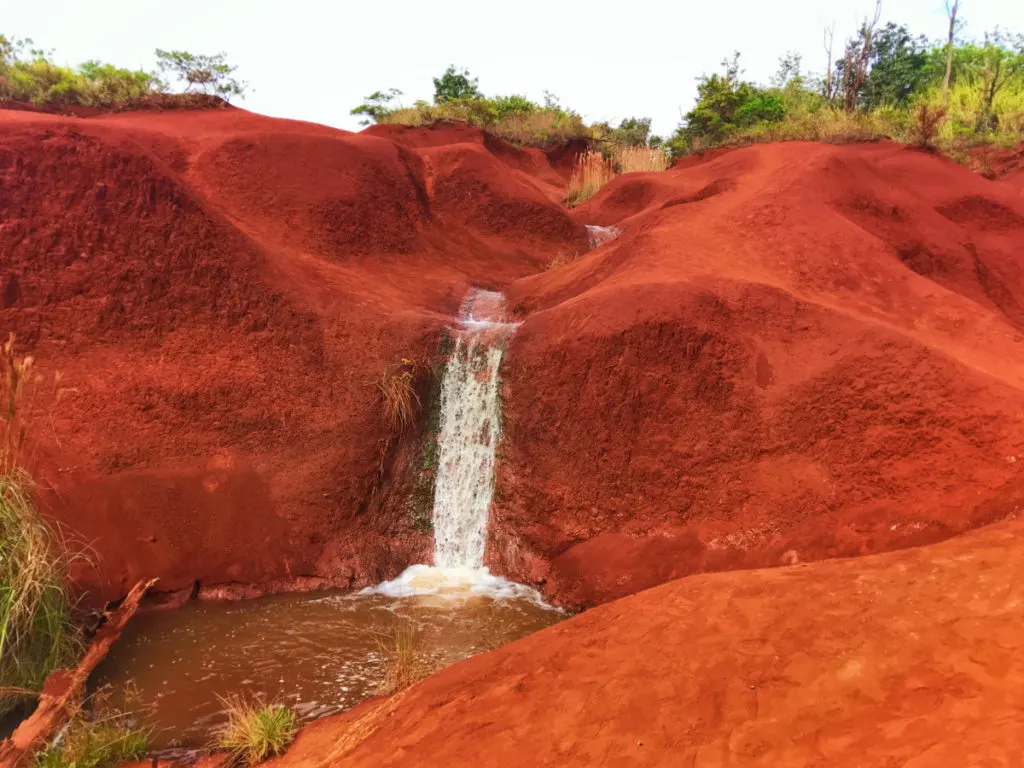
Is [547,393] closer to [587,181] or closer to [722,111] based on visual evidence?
[587,181]

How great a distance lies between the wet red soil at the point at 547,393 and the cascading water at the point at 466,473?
0.69 feet

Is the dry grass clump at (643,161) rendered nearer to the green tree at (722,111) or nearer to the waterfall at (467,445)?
the green tree at (722,111)

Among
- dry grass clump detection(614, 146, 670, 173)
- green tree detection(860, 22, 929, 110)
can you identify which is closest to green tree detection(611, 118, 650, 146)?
dry grass clump detection(614, 146, 670, 173)

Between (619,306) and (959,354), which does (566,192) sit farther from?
(959,354)

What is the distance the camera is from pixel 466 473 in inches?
276

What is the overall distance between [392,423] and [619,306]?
9.26 feet

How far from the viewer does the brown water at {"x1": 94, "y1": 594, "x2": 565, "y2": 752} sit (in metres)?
4.38

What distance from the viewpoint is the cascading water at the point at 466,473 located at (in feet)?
20.9

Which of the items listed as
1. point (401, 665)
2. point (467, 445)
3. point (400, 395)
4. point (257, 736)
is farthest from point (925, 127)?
point (257, 736)

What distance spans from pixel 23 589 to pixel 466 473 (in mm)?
4087

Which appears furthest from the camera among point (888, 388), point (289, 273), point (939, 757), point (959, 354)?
point (289, 273)

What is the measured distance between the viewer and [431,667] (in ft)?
15.6

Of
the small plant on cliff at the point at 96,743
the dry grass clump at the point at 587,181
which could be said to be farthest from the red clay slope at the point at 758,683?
the dry grass clump at the point at 587,181

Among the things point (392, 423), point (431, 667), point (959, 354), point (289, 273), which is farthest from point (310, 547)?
point (959, 354)
